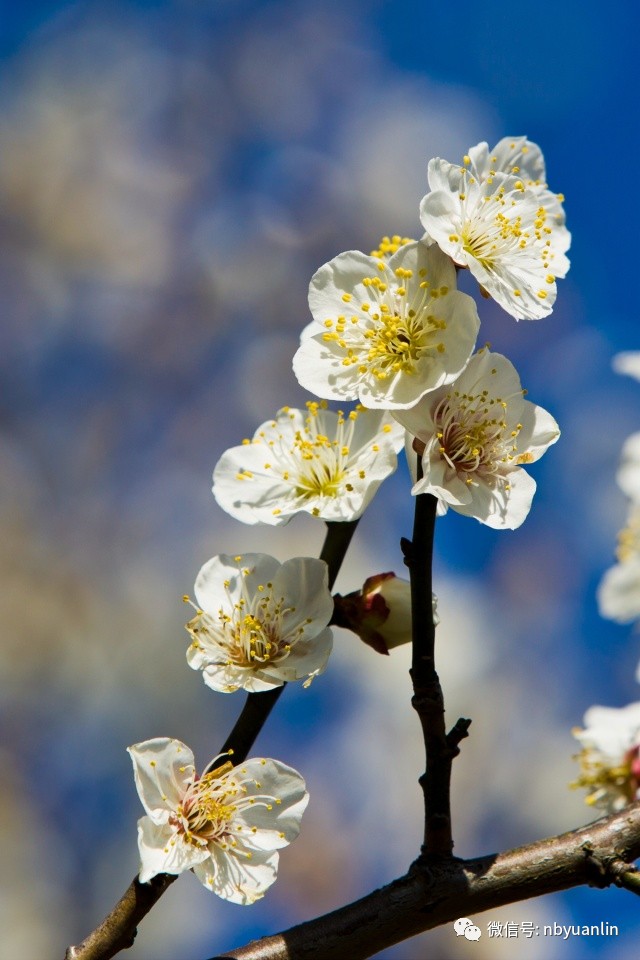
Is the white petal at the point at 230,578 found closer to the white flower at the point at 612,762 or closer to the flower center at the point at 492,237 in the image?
the flower center at the point at 492,237

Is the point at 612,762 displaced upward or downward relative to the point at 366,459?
downward

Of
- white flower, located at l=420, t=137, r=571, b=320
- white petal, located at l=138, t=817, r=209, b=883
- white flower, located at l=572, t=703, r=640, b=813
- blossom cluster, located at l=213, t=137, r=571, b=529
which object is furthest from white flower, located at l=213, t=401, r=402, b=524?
white flower, located at l=572, t=703, r=640, b=813

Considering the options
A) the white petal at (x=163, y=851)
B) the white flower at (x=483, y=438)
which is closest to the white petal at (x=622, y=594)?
the white flower at (x=483, y=438)

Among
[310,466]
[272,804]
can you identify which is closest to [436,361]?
[310,466]

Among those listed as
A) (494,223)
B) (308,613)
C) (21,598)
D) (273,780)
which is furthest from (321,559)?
(21,598)

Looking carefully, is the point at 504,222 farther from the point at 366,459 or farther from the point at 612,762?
the point at 612,762

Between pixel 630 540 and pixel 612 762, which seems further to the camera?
pixel 612 762

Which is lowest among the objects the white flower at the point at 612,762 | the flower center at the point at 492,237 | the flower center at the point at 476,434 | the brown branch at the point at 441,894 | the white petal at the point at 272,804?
the brown branch at the point at 441,894
